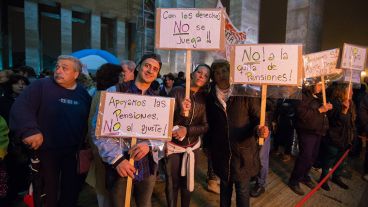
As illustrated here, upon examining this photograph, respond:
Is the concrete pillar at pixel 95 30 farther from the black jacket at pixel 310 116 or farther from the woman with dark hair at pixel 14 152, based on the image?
the black jacket at pixel 310 116

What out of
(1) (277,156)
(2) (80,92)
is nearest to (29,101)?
(2) (80,92)

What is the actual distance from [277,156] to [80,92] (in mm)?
5097

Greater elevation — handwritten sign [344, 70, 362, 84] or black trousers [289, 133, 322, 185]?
handwritten sign [344, 70, 362, 84]

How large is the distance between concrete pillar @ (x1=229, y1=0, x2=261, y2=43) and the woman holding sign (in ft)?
22.7

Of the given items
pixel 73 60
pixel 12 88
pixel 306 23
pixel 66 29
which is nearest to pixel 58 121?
pixel 73 60

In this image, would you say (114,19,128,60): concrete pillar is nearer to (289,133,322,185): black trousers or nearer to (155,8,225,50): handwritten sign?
(289,133,322,185): black trousers

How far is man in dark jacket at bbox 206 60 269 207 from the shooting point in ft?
9.01

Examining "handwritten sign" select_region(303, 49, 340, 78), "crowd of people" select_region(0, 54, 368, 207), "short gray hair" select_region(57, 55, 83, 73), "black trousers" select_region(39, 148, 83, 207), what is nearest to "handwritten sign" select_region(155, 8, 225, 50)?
"crowd of people" select_region(0, 54, 368, 207)

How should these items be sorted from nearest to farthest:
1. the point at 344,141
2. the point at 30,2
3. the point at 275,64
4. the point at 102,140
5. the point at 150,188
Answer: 1. the point at 102,140
2. the point at 150,188
3. the point at 275,64
4. the point at 344,141
5. the point at 30,2

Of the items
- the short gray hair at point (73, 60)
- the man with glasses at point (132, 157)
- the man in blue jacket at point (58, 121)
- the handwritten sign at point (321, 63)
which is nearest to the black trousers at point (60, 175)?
the man in blue jacket at point (58, 121)

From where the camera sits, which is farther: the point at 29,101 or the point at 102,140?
the point at 29,101

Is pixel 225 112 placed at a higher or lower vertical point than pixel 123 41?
lower

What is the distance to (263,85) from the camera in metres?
2.58

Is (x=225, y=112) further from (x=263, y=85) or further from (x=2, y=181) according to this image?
(x=2, y=181)
